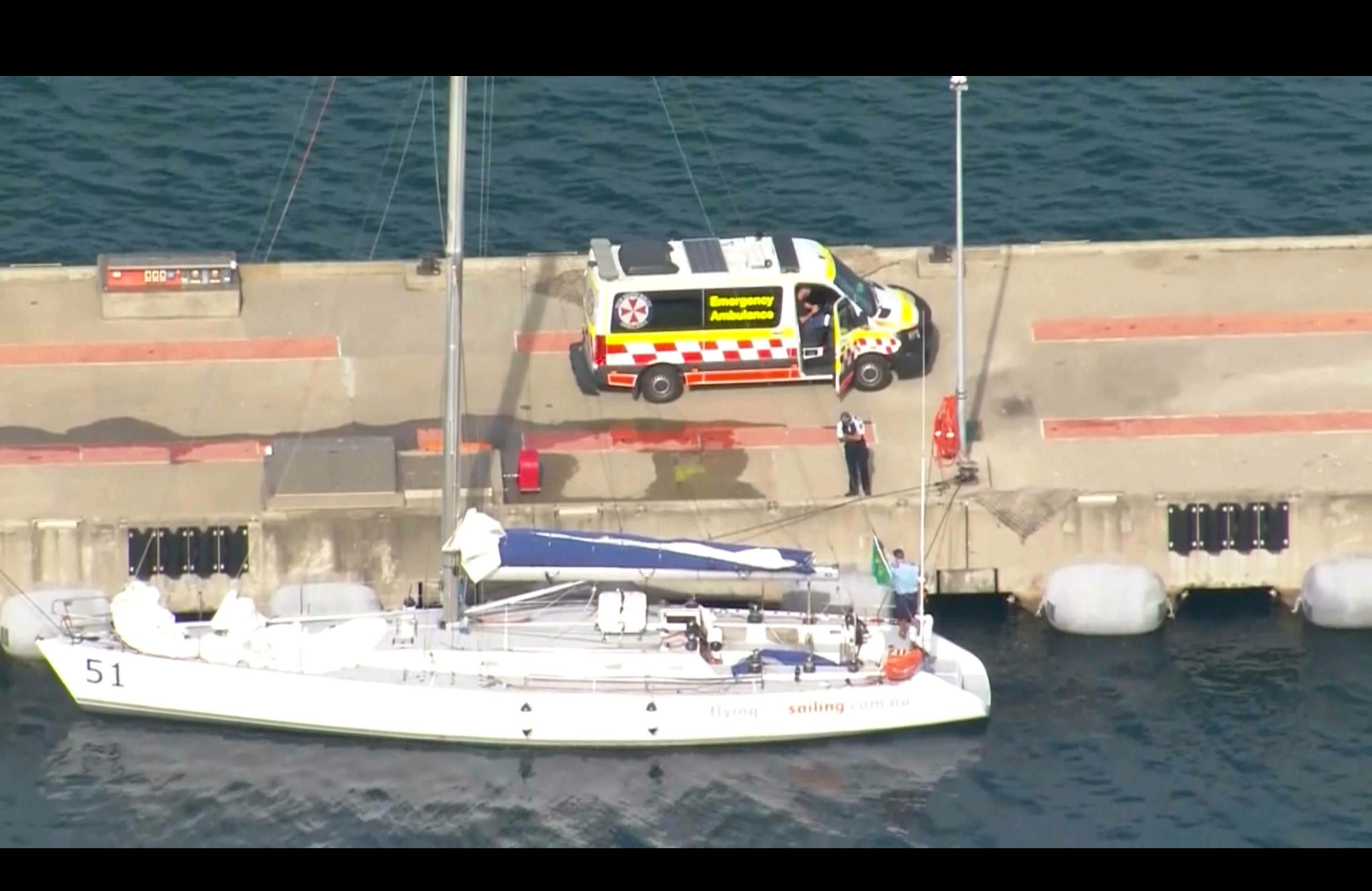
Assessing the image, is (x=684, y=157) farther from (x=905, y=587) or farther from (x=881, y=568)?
(x=905, y=587)

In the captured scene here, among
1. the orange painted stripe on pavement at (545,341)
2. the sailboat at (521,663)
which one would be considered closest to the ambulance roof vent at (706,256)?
the orange painted stripe on pavement at (545,341)

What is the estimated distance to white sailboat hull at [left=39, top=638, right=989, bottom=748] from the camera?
156ft

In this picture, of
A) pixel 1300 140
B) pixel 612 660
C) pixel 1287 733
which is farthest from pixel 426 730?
pixel 1300 140

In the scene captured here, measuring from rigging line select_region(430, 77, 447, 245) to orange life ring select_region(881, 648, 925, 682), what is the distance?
17.7m

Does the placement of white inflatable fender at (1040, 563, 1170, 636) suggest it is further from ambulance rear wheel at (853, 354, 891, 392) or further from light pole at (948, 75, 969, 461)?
ambulance rear wheel at (853, 354, 891, 392)

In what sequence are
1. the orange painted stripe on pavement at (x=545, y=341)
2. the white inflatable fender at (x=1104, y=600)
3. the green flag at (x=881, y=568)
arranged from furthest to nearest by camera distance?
1. the orange painted stripe on pavement at (x=545, y=341)
2. the white inflatable fender at (x=1104, y=600)
3. the green flag at (x=881, y=568)

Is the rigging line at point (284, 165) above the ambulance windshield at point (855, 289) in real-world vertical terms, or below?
above

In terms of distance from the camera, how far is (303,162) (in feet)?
216

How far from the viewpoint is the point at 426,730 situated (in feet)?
158

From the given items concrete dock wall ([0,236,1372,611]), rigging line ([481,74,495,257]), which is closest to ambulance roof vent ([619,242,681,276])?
concrete dock wall ([0,236,1372,611])

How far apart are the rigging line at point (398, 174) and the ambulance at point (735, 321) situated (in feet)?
33.1

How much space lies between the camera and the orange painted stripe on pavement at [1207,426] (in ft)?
174

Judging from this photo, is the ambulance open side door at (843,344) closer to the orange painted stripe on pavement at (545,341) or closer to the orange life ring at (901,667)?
the orange painted stripe on pavement at (545,341)
